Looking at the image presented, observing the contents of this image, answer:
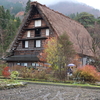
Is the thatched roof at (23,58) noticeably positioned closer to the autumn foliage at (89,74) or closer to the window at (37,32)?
the window at (37,32)

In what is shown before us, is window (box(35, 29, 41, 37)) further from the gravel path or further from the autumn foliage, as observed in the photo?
the gravel path

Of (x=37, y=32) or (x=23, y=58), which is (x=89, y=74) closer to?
(x=23, y=58)

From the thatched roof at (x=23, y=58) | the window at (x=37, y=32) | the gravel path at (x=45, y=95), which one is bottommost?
the gravel path at (x=45, y=95)

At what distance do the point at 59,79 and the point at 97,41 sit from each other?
1230 centimetres

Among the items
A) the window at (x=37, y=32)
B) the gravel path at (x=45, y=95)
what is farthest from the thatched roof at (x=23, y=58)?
the gravel path at (x=45, y=95)

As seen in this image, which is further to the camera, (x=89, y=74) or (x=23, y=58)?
(x=23, y=58)

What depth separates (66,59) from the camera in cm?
1750

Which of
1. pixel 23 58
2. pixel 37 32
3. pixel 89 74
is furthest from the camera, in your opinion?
pixel 37 32

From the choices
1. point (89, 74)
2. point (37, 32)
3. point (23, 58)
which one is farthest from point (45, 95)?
point (37, 32)

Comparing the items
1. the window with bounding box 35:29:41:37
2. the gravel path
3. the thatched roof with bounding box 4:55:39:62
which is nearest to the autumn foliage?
the gravel path

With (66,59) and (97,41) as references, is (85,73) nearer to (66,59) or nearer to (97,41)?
(66,59)

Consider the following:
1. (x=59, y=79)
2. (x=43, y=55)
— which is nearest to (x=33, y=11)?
(x=43, y=55)

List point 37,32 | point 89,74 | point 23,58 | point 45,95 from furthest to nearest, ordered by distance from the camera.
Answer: point 37,32
point 23,58
point 89,74
point 45,95

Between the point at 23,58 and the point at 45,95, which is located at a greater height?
the point at 23,58
